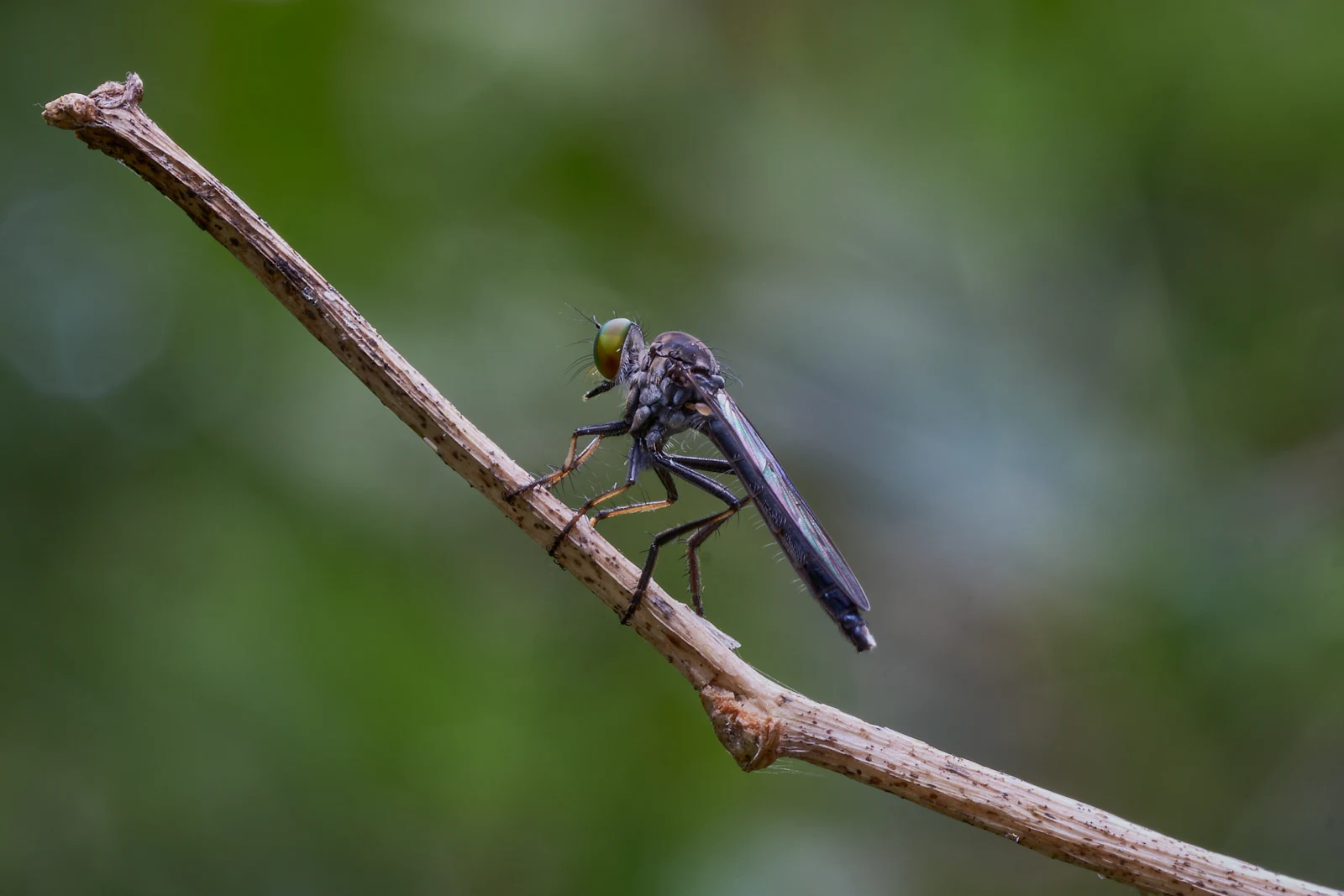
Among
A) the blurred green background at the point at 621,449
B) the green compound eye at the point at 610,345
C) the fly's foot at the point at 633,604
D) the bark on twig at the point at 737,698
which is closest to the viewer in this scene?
the bark on twig at the point at 737,698

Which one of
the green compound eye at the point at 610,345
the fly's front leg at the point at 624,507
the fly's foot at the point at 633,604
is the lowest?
the fly's foot at the point at 633,604

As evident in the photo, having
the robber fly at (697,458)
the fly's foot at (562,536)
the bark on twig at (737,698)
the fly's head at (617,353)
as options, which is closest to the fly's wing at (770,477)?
the robber fly at (697,458)

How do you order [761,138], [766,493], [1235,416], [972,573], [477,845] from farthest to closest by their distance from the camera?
[761,138], [972,573], [1235,416], [766,493], [477,845]

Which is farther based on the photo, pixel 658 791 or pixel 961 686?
pixel 961 686

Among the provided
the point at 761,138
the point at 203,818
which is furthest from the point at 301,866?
the point at 761,138

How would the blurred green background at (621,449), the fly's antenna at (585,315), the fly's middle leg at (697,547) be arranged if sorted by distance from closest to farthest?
1. the blurred green background at (621,449)
2. the fly's middle leg at (697,547)
3. the fly's antenna at (585,315)

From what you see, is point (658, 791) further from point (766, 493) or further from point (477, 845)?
point (766, 493)

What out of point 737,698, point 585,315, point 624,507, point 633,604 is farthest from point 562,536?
point 585,315

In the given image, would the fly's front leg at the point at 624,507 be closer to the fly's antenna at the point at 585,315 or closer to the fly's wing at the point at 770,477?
the fly's wing at the point at 770,477
